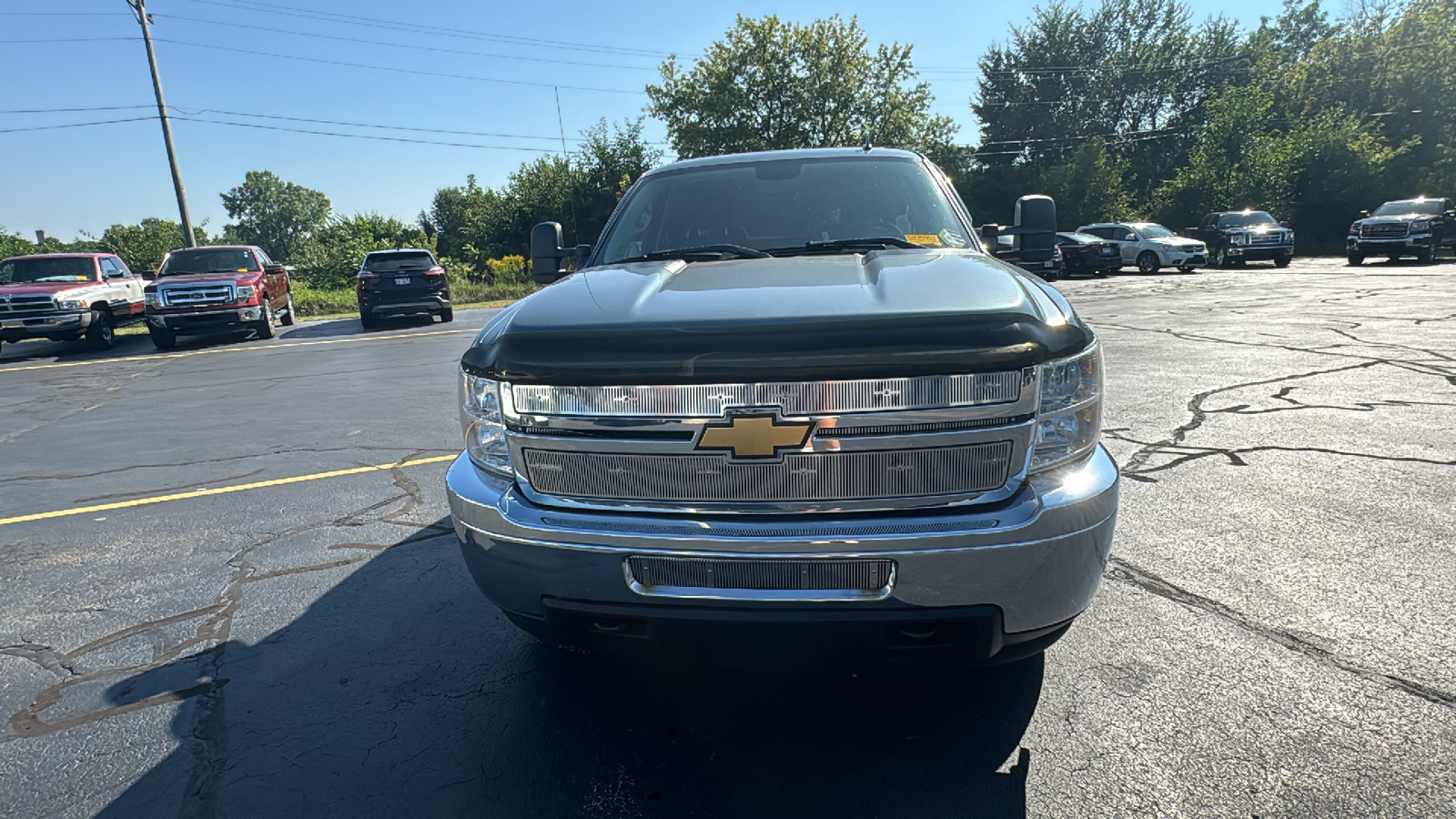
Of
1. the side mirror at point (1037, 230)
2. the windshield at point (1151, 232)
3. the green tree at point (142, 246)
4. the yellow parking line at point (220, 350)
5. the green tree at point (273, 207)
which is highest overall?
the green tree at point (273, 207)

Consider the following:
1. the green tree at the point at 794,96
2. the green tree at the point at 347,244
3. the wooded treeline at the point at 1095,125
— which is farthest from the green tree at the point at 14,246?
the green tree at the point at 794,96

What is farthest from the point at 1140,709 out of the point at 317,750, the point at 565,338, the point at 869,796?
the point at 317,750

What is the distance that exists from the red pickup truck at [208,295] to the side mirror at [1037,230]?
15601mm

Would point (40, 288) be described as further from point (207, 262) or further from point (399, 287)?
point (399, 287)

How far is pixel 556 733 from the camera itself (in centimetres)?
242

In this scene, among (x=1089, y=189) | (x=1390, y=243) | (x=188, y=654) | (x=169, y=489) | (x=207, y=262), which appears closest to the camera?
Answer: (x=188, y=654)

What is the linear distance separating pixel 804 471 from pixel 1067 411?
2.33ft

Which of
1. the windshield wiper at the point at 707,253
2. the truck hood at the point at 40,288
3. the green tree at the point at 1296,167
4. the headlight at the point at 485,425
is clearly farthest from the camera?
the green tree at the point at 1296,167

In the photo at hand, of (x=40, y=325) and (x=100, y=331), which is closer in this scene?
(x=40, y=325)

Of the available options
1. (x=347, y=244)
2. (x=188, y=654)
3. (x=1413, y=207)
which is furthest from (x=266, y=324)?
(x=1413, y=207)

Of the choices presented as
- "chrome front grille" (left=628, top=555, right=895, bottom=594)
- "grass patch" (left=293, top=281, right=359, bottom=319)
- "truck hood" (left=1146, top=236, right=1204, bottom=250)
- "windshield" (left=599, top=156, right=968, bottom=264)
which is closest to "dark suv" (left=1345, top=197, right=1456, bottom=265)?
"truck hood" (left=1146, top=236, right=1204, bottom=250)

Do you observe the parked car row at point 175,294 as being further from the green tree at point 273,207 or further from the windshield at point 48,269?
the green tree at point 273,207

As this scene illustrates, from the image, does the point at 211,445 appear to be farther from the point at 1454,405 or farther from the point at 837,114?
the point at 837,114

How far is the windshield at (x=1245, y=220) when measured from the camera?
2528 cm
